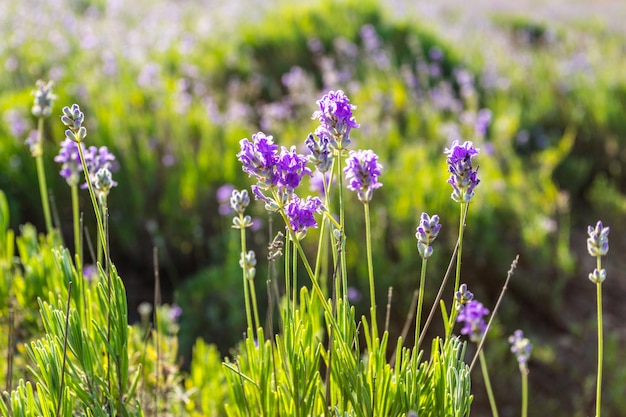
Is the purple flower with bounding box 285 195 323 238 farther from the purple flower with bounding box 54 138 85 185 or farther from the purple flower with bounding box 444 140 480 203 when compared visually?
the purple flower with bounding box 54 138 85 185

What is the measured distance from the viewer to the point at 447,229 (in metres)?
3.47

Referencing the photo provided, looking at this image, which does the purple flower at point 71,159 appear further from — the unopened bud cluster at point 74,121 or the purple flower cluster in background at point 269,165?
the purple flower cluster in background at point 269,165

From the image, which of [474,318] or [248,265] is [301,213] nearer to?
[248,265]

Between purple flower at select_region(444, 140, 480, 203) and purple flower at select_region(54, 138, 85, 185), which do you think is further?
purple flower at select_region(54, 138, 85, 185)

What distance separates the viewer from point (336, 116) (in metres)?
1.10

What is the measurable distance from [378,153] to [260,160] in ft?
10.1

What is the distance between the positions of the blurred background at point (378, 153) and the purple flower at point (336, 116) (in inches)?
34.2

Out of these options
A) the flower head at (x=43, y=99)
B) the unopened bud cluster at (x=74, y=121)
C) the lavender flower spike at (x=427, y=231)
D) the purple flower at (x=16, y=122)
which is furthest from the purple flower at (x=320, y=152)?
the purple flower at (x=16, y=122)

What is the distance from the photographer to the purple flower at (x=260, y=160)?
1.06 metres

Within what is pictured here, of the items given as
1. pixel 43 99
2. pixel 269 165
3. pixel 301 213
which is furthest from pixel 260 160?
pixel 43 99

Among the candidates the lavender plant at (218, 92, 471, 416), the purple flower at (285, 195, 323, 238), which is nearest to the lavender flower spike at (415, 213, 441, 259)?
the lavender plant at (218, 92, 471, 416)

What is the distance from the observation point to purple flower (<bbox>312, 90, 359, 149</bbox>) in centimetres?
110

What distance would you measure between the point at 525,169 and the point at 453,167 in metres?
3.62

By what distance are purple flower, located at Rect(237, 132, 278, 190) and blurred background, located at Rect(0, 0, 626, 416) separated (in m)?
0.84
